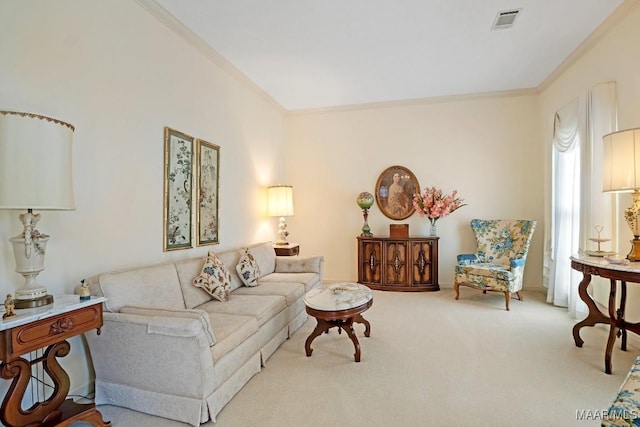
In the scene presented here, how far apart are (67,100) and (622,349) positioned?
4759mm

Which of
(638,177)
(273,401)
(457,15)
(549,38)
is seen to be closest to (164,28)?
(457,15)

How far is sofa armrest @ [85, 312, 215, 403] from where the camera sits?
73.2 inches

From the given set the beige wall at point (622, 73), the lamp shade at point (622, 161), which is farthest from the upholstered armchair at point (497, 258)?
the lamp shade at point (622, 161)

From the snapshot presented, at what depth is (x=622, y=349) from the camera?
9.27 ft

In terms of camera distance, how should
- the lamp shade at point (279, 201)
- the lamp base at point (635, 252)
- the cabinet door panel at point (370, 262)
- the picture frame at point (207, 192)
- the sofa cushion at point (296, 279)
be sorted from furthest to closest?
1. the cabinet door panel at point (370, 262)
2. the lamp shade at point (279, 201)
3. the sofa cushion at point (296, 279)
4. the picture frame at point (207, 192)
5. the lamp base at point (635, 252)

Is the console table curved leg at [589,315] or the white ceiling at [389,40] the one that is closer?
the console table curved leg at [589,315]

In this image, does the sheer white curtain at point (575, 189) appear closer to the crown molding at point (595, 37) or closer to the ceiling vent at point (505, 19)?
the crown molding at point (595, 37)

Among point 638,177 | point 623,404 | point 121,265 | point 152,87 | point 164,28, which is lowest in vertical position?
point 623,404

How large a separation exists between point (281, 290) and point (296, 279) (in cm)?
47

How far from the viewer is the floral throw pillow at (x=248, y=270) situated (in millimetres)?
3422

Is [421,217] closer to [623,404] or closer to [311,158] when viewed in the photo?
[311,158]

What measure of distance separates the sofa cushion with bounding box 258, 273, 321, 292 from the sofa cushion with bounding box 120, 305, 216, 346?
5.19 feet

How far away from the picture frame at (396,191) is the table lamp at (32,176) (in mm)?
4339

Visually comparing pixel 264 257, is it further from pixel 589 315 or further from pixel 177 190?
pixel 589 315
